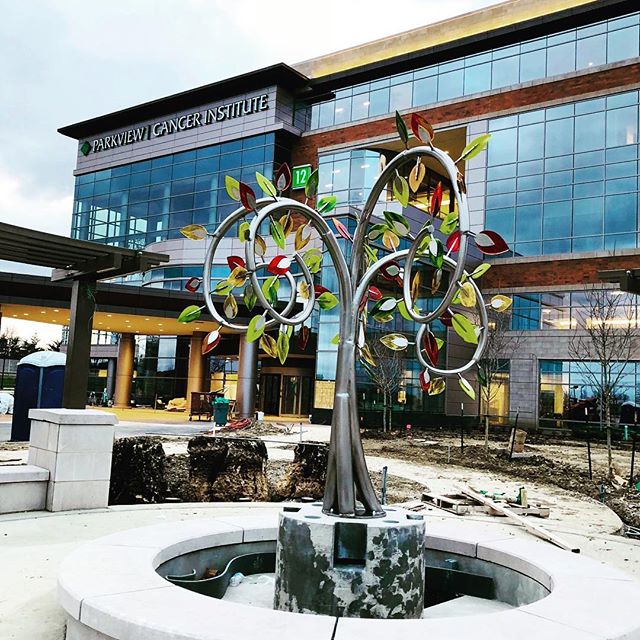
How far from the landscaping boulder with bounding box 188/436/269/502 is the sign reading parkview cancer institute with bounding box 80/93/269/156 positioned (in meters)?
38.1

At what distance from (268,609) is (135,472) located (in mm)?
7315

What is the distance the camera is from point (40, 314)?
33594 mm

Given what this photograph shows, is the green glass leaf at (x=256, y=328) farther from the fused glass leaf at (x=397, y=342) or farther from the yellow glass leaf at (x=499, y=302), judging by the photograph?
the yellow glass leaf at (x=499, y=302)

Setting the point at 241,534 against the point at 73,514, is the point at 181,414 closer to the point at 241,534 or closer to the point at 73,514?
the point at 73,514

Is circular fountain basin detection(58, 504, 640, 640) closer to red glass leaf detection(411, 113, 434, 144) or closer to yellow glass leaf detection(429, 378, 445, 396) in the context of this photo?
yellow glass leaf detection(429, 378, 445, 396)

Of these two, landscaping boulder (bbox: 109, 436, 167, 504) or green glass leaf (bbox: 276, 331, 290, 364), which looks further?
landscaping boulder (bbox: 109, 436, 167, 504)

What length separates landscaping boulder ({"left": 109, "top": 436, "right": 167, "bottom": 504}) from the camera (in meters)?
11.0

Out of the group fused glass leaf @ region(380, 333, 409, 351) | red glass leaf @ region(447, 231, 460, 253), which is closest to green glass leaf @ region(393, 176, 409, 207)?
red glass leaf @ region(447, 231, 460, 253)

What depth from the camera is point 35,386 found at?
19.3 metres

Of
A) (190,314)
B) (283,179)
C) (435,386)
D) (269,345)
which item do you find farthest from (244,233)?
(435,386)

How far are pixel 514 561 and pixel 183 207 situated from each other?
150 ft

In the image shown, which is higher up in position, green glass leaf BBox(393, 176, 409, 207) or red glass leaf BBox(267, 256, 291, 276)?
green glass leaf BBox(393, 176, 409, 207)

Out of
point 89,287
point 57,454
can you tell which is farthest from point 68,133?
point 57,454

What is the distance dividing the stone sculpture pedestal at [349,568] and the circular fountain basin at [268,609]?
615mm
